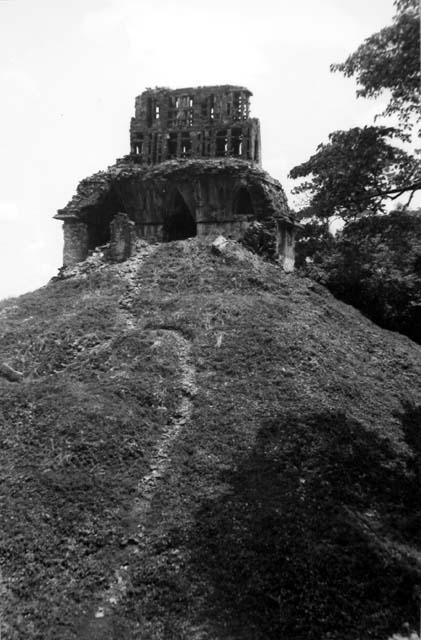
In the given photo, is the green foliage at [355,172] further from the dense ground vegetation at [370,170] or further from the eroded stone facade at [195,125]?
the eroded stone facade at [195,125]

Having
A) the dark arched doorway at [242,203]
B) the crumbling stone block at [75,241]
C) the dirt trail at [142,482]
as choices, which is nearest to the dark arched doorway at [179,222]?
the dark arched doorway at [242,203]

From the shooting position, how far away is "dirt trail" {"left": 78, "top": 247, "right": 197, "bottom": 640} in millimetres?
14398

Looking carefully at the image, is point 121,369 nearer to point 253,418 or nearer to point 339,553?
point 253,418

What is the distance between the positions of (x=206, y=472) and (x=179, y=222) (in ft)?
91.5

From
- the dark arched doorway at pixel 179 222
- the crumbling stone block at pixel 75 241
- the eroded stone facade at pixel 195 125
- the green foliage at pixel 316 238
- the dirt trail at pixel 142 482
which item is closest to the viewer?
the dirt trail at pixel 142 482

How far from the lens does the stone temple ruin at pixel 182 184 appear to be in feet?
131

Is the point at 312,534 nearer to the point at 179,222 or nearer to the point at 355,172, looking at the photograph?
the point at 355,172

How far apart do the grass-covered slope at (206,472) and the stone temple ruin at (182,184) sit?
9489 millimetres

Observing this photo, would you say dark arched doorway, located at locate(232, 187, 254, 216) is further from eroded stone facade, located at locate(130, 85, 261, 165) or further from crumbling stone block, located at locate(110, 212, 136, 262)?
crumbling stone block, located at locate(110, 212, 136, 262)

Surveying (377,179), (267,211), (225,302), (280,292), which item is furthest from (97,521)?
(267,211)

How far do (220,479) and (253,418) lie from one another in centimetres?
361

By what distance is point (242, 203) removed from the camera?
42000mm

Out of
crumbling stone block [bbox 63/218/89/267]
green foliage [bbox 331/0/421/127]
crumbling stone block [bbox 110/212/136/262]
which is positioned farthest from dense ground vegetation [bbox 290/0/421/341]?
crumbling stone block [bbox 63/218/89/267]

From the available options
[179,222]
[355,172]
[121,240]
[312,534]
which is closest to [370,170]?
[355,172]
